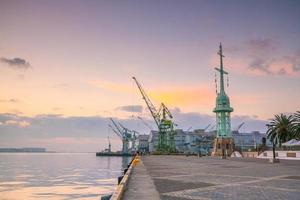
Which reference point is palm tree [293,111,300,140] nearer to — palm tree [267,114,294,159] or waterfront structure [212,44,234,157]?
palm tree [267,114,294,159]

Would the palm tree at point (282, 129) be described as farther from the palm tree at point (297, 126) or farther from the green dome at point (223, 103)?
the green dome at point (223, 103)

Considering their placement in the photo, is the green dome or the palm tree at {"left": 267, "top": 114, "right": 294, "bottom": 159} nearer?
the palm tree at {"left": 267, "top": 114, "right": 294, "bottom": 159}

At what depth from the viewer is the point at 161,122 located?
7790 inches

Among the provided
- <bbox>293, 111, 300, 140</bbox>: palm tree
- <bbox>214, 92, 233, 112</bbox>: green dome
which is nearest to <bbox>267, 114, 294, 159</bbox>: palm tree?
<bbox>293, 111, 300, 140</bbox>: palm tree

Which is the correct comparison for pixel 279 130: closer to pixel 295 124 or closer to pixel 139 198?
pixel 295 124

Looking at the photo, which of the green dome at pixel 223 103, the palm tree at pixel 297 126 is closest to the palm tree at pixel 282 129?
the palm tree at pixel 297 126

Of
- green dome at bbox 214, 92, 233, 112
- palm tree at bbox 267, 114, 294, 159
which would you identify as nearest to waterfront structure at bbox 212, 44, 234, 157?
green dome at bbox 214, 92, 233, 112

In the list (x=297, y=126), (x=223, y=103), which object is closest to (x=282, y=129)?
(x=297, y=126)

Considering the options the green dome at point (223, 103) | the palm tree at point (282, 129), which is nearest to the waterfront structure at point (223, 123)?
the green dome at point (223, 103)

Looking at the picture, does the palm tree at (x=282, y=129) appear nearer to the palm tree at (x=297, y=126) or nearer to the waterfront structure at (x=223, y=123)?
the palm tree at (x=297, y=126)

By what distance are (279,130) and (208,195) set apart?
85.6 metres

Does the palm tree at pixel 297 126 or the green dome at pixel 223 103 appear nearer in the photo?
the palm tree at pixel 297 126

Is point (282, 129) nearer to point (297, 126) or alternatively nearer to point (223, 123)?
point (297, 126)

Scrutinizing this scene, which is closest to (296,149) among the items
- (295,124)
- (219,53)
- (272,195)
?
(295,124)
